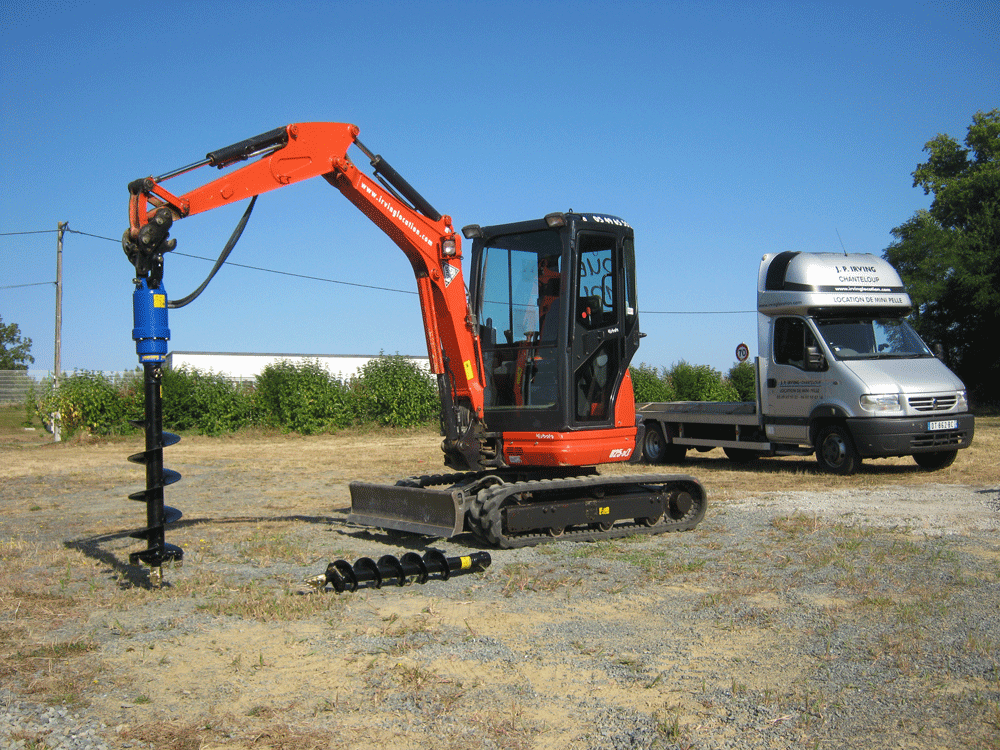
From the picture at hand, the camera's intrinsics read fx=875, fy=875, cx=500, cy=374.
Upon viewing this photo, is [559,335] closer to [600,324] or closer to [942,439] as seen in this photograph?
[600,324]

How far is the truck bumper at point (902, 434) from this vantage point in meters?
12.7

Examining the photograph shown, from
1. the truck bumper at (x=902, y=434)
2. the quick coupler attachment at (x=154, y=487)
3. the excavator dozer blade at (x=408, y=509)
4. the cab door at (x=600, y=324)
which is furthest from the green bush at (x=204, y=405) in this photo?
the quick coupler attachment at (x=154, y=487)

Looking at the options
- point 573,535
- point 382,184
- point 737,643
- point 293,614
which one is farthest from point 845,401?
point 293,614

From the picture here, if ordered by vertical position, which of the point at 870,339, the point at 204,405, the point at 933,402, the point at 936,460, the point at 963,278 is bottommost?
the point at 936,460

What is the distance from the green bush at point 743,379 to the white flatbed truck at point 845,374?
1636 cm

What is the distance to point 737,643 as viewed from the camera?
16.0ft

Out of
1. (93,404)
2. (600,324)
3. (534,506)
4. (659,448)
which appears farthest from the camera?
(93,404)

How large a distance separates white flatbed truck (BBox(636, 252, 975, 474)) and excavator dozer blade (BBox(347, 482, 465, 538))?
7.79 m

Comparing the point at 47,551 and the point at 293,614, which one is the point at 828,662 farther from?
the point at 47,551

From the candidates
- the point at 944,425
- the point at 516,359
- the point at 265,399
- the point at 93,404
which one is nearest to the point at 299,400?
the point at 265,399

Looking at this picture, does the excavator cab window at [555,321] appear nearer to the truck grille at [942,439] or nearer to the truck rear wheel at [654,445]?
the truck grille at [942,439]

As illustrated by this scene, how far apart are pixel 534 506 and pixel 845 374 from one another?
7341mm

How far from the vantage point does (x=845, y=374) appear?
519 inches

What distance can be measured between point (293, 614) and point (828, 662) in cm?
316
